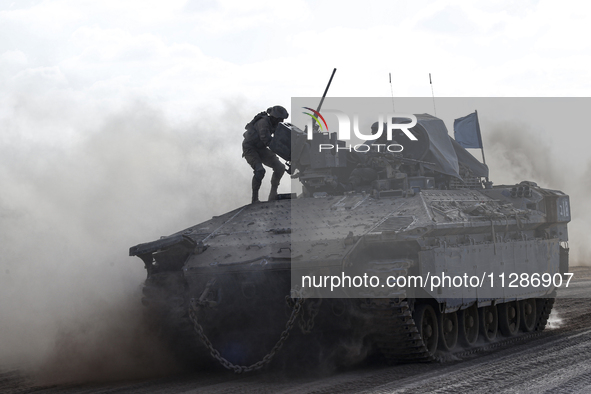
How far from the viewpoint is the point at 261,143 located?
47.8 feet

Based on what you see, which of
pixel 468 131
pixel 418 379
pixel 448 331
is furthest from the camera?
pixel 468 131

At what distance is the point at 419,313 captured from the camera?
11.7m

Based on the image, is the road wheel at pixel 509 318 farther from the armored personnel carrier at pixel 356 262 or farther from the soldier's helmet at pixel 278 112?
the soldier's helmet at pixel 278 112

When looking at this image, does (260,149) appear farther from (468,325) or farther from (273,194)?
(468,325)

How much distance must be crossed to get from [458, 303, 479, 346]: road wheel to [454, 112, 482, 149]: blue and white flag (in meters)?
5.93

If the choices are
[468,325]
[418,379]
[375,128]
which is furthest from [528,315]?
[418,379]

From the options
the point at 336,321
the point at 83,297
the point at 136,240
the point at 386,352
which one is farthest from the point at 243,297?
the point at 136,240

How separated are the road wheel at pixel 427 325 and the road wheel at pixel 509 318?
3030mm

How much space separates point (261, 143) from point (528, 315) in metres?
6.19

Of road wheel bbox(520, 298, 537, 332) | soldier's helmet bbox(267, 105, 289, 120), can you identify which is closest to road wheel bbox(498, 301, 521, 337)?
road wheel bbox(520, 298, 537, 332)

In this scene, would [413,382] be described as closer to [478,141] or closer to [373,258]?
[373,258]

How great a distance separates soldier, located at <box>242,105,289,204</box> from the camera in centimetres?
1432

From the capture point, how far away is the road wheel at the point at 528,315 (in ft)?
51.2

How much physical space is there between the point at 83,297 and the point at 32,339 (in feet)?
3.25
